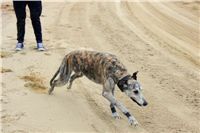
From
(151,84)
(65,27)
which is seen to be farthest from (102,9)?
(151,84)

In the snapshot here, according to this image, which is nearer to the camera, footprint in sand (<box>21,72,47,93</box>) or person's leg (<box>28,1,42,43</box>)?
footprint in sand (<box>21,72,47,93</box>)

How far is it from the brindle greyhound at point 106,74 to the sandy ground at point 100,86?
33cm

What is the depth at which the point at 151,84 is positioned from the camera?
891 cm

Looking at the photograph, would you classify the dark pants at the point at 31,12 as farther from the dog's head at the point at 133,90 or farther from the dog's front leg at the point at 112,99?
the dog's head at the point at 133,90

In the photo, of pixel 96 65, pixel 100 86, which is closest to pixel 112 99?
pixel 96 65

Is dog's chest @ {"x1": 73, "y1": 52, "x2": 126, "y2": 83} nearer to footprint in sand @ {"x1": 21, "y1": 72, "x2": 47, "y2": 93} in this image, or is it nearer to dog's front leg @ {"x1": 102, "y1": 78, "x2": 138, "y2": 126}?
dog's front leg @ {"x1": 102, "y1": 78, "x2": 138, "y2": 126}

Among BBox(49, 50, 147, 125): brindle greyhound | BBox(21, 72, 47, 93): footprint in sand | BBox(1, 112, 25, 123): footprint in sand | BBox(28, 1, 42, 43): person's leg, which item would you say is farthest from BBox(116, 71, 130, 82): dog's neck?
BBox(28, 1, 42, 43): person's leg

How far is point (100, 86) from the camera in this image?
8656 mm

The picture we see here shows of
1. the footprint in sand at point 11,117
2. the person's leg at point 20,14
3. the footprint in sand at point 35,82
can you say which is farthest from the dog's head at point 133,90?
the person's leg at point 20,14

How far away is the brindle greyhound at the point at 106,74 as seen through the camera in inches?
265

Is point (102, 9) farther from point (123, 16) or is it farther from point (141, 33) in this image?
point (141, 33)

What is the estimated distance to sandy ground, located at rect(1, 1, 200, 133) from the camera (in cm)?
718

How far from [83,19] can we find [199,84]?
6192mm

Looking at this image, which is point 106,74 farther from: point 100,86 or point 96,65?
point 100,86
